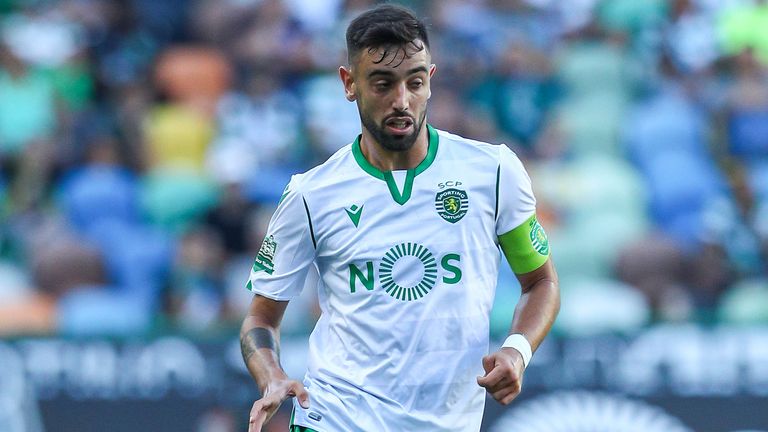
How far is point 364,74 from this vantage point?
437cm

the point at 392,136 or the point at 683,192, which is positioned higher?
the point at 683,192

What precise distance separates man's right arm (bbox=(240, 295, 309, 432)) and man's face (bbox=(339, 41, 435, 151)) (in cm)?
76

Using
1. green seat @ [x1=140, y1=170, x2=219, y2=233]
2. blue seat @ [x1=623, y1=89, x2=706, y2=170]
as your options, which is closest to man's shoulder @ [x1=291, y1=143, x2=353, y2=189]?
green seat @ [x1=140, y1=170, x2=219, y2=233]

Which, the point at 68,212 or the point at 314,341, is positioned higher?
the point at 68,212

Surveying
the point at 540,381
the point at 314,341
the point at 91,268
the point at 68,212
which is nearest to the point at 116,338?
the point at 91,268

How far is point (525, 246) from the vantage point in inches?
177

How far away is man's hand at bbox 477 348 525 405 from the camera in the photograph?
4.01m

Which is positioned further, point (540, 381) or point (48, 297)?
point (48, 297)

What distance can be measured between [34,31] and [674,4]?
18.2 ft

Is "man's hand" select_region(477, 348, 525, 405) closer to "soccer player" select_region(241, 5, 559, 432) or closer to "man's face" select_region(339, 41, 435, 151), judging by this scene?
"soccer player" select_region(241, 5, 559, 432)

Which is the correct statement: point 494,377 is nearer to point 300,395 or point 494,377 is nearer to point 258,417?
point 300,395

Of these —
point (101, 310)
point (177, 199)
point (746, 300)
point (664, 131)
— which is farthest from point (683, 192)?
point (101, 310)

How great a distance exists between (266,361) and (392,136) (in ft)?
2.86

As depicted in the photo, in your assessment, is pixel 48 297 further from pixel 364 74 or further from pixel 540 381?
pixel 364 74
